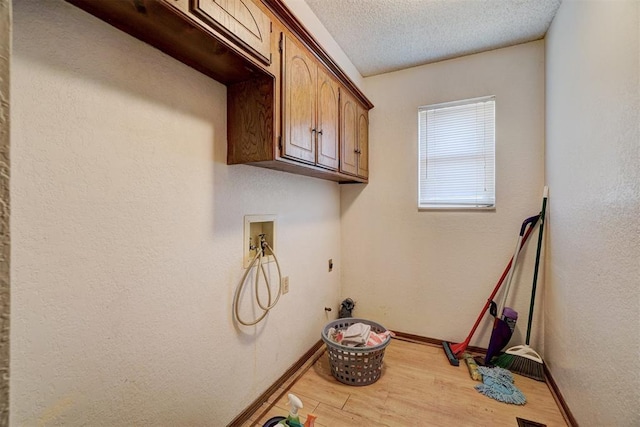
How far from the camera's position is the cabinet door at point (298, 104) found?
4.91 feet

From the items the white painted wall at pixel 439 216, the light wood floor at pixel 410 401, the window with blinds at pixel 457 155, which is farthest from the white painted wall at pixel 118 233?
the window with blinds at pixel 457 155

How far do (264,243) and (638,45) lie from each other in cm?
189

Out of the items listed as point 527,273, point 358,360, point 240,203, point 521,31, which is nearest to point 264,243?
point 240,203

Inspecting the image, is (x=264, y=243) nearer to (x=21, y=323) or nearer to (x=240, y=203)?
(x=240, y=203)

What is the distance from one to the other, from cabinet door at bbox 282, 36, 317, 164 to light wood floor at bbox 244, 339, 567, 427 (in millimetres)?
1543

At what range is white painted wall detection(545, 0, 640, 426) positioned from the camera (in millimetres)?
1112

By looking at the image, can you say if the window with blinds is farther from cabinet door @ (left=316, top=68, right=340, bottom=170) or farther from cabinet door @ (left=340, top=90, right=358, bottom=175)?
cabinet door @ (left=316, top=68, right=340, bottom=170)

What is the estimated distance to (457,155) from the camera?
2.53 meters

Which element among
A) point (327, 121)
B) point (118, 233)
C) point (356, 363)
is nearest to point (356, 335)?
point (356, 363)

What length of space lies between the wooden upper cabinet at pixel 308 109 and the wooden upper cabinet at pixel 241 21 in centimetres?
17

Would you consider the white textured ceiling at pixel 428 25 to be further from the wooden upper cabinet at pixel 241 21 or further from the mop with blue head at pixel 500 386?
the mop with blue head at pixel 500 386

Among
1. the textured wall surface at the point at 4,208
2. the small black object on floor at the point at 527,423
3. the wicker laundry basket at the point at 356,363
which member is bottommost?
the small black object on floor at the point at 527,423

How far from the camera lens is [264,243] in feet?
5.78

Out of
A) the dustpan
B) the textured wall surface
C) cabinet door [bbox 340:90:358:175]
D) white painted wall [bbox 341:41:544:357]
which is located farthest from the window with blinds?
the textured wall surface
